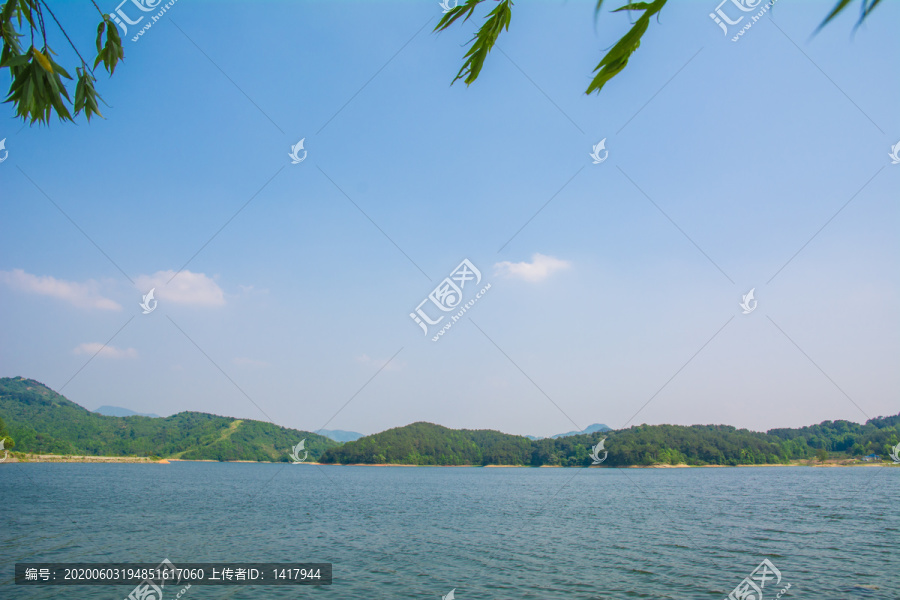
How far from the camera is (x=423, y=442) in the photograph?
570 ft

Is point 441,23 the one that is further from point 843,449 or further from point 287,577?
point 843,449

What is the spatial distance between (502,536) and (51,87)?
30.1 metres

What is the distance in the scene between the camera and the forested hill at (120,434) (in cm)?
13262

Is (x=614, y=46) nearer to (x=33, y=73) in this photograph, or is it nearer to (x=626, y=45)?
(x=626, y=45)

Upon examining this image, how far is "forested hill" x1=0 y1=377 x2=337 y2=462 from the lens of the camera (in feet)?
435

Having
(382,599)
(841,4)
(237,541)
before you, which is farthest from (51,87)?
(237,541)

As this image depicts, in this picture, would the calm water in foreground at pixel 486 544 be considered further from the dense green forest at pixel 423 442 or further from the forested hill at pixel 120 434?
the forested hill at pixel 120 434

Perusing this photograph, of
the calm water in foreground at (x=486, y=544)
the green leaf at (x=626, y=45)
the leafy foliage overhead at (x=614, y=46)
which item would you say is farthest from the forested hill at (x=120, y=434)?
the green leaf at (x=626, y=45)
